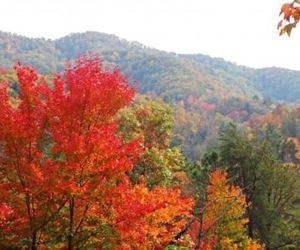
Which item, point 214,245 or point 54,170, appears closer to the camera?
point 54,170

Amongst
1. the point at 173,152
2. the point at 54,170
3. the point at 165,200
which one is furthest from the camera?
the point at 173,152

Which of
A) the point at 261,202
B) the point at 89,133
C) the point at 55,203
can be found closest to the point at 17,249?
the point at 55,203

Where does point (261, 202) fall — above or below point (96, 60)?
below

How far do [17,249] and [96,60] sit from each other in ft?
24.6

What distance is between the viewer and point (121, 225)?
20.1 meters

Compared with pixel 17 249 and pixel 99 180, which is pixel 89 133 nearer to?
pixel 99 180

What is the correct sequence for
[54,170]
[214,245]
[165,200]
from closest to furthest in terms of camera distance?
[54,170]
[165,200]
[214,245]

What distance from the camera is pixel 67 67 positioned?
18.8m

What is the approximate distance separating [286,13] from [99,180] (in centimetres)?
1323

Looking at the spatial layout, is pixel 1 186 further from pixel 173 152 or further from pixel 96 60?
pixel 173 152

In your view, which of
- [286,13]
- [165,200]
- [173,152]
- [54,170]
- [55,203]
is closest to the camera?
[286,13]

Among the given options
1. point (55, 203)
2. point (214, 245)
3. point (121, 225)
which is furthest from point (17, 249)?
point (214, 245)

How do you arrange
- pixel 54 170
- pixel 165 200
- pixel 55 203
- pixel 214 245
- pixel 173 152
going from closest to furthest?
pixel 54 170 < pixel 55 203 < pixel 165 200 < pixel 173 152 < pixel 214 245

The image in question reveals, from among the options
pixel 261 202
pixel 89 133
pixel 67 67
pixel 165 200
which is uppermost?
pixel 67 67
